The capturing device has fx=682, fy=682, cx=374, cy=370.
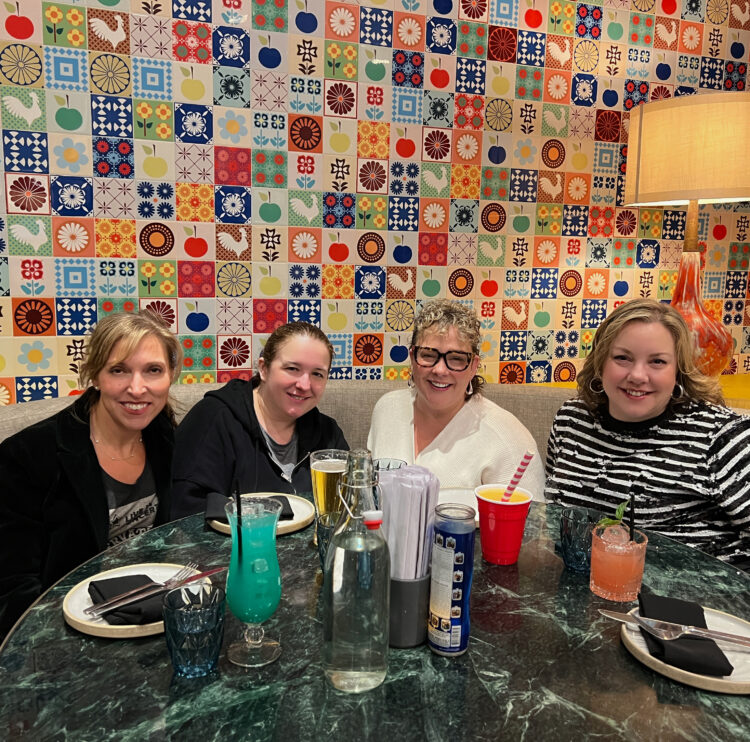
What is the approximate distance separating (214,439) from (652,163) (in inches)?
79.8

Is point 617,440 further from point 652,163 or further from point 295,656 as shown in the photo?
point 652,163

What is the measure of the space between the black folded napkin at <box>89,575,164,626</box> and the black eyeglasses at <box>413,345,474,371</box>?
1.17 m

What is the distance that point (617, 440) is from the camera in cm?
192

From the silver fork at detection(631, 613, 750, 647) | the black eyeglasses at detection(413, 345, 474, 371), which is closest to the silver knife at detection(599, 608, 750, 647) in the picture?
the silver fork at detection(631, 613, 750, 647)

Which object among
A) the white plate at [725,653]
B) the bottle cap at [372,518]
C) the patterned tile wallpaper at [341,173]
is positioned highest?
the patterned tile wallpaper at [341,173]

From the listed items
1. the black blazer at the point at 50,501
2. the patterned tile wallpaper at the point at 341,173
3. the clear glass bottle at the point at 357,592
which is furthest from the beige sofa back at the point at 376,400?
the clear glass bottle at the point at 357,592

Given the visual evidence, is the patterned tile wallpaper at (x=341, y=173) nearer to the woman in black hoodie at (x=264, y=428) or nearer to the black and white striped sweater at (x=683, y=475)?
the woman in black hoodie at (x=264, y=428)

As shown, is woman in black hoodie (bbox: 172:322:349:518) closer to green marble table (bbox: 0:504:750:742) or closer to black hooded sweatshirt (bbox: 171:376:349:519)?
black hooded sweatshirt (bbox: 171:376:349:519)

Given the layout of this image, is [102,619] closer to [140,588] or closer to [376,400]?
[140,588]

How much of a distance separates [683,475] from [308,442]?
44.4 inches

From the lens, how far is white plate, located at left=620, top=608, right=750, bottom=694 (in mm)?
971

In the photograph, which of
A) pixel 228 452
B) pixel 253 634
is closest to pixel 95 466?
pixel 228 452

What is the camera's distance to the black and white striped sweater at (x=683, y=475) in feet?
5.84

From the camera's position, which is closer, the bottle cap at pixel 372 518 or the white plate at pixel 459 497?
the bottle cap at pixel 372 518
